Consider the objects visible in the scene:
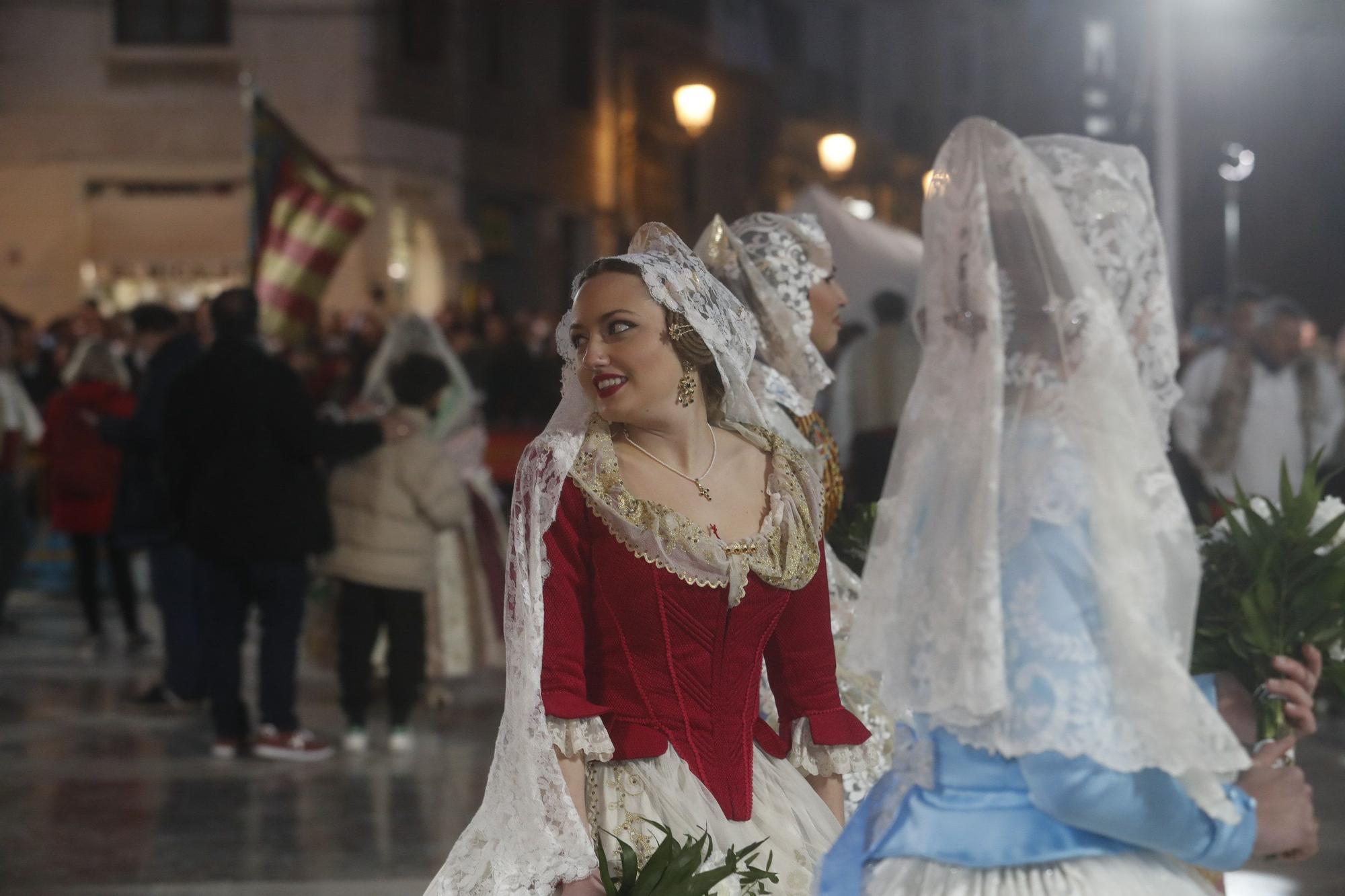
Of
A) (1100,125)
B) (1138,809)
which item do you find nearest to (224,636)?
(1138,809)

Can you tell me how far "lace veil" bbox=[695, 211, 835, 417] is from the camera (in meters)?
4.97

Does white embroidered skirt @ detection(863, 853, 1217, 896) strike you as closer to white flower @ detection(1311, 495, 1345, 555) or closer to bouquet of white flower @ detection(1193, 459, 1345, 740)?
bouquet of white flower @ detection(1193, 459, 1345, 740)

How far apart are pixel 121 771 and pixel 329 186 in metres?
5.39

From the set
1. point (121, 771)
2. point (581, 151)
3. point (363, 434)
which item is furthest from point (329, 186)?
point (581, 151)

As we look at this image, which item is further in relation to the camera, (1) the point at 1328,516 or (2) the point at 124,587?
(2) the point at 124,587

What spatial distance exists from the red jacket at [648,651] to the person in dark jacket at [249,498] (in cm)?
555

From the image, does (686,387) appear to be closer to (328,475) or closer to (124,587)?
(328,475)

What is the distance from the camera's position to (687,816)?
322cm

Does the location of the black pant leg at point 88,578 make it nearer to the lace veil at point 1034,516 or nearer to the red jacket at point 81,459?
the red jacket at point 81,459

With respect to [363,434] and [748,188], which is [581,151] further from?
[363,434]

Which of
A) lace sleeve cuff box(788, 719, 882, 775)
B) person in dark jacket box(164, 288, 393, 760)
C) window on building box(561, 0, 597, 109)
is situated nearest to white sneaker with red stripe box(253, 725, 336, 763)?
person in dark jacket box(164, 288, 393, 760)

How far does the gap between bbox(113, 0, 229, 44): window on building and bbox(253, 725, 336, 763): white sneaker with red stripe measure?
18.1 metres

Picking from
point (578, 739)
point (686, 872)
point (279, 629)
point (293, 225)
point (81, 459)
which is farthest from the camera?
point (293, 225)

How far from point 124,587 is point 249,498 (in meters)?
3.70
